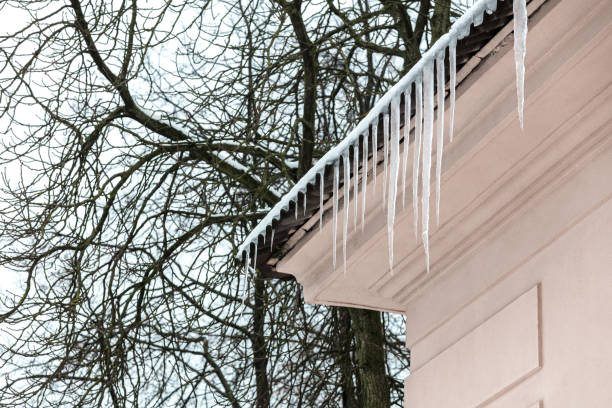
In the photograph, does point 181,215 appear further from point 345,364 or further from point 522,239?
point 522,239

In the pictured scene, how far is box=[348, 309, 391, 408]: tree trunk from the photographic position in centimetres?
873

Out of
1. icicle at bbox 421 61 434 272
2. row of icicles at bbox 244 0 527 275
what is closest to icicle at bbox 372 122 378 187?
row of icicles at bbox 244 0 527 275

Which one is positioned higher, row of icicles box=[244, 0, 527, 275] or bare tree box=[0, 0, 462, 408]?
bare tree box=[0, 0, 462, 408]

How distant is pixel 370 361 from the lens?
886cm

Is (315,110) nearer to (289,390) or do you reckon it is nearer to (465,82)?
(289,390)

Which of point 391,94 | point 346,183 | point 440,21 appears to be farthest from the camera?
point 440,21

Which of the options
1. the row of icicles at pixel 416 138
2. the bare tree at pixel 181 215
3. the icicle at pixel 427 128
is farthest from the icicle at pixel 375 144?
the bare tree at pixel 181 215

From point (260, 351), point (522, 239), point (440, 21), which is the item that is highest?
point (440, 21)

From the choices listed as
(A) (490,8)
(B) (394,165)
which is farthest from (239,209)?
(A) (490,8)

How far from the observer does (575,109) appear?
Answer: 385 cm

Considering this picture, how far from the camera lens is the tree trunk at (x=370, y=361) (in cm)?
873

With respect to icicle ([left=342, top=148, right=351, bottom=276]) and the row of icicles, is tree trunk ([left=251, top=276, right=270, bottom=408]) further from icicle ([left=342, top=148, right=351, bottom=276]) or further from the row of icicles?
the row of icicles

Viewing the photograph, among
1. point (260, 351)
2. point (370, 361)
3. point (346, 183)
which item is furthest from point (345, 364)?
point (346, 183)

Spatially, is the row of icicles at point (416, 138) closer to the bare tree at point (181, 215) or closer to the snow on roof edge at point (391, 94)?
the snow on roof edge at point (391, 94)
